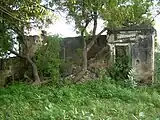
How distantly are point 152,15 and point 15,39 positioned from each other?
5364mm

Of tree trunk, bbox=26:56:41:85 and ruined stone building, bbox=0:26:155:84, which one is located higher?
ruined stone building, bbox=0:26:155:84

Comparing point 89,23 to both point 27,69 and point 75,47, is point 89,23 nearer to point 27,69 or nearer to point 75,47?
point 75,47

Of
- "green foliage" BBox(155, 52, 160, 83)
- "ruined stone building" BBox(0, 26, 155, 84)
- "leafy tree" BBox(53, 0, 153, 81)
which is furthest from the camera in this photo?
"ruined stone building" BBox(0, 26, 155, 84)

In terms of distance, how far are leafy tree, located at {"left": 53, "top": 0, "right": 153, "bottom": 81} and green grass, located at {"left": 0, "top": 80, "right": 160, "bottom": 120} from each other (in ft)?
7.24

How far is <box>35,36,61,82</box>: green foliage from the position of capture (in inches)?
453

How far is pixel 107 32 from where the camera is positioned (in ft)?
39.3

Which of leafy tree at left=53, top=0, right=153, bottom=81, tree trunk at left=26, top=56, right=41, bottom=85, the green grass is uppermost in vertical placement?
leafy tree at left=53, top=0, right=153, bottom=81

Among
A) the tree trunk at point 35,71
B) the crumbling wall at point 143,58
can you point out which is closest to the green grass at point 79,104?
the tree trunk at point 35,71

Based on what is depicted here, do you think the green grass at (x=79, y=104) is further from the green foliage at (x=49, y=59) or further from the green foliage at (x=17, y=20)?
the green foliage at (x=49, y=59)

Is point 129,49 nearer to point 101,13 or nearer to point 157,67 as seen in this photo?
point 157,67

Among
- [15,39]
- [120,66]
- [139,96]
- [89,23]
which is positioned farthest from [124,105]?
[15,39]

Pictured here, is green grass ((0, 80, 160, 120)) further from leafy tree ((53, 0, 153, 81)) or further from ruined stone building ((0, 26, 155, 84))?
leafy tree ((53, 0, 153, 81))

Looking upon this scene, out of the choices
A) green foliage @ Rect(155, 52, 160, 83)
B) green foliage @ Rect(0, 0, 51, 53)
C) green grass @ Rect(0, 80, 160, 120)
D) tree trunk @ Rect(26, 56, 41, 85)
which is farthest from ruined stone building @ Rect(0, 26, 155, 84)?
green grass @ Rect(0, 80, 160, 120)

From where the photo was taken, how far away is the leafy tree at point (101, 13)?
989cm
